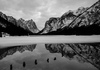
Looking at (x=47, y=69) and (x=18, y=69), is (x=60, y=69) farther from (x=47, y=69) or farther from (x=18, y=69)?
(x=18, y=69)

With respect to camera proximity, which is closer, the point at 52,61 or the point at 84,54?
the point at 52,61

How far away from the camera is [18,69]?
1723 cm

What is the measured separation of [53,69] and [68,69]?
88.6 inches

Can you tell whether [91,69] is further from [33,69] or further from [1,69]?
[1,69]

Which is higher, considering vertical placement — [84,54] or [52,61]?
[84,54]

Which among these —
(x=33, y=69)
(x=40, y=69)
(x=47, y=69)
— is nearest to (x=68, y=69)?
(x=47, y=69)

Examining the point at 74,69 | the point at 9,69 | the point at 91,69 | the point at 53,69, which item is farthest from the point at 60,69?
the point at 9,69

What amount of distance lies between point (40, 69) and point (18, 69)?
10.9 feet

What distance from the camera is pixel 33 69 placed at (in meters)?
17.3


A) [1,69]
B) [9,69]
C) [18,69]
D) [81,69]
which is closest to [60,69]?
[81,69]

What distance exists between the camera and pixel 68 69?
17.2 meters

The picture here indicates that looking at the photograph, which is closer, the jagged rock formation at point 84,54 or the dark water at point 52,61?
the dark water at point 52,61

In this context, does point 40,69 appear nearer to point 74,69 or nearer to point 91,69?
point 74,69

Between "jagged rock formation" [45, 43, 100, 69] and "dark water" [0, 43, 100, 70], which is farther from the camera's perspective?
"jagged rock formation" [45, 43, 100, 69]
